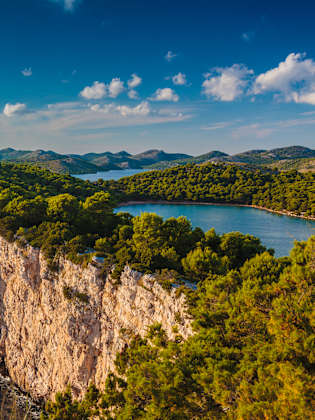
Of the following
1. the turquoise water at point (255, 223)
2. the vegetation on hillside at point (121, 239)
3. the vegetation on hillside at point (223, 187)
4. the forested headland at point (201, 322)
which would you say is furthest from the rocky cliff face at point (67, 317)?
the vegetation on hillside at point (223, 187)

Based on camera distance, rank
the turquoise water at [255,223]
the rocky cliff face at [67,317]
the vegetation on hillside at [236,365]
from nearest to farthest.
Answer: the vegetation on hillside at [236,365], the rocky cliff face at [67,317], the turquoise water at [255,223]

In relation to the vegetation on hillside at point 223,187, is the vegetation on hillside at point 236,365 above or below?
below

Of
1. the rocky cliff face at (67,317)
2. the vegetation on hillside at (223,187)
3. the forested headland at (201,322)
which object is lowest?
the rocky cliff face at (67,317)

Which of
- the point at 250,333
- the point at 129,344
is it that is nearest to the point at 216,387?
the point at 250,333

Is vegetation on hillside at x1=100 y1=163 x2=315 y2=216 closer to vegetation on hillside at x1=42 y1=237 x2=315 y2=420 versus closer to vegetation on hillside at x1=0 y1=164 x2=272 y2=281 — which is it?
vegetation on hillside at x1=0 y1=164 x2=272 y2=281

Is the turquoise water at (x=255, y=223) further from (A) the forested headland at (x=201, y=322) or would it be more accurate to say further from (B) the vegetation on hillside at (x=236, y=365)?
(B) the vegetation on hillside at (x=236, y=365)

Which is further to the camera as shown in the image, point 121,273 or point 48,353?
point 48,353

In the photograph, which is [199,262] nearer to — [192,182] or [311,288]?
[311,288]
